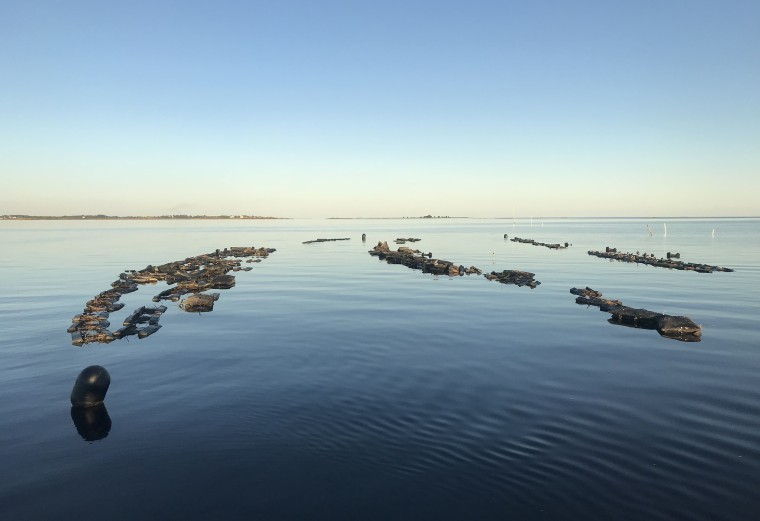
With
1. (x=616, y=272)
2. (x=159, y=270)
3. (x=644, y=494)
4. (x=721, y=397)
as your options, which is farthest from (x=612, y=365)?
(x=159, y=270)

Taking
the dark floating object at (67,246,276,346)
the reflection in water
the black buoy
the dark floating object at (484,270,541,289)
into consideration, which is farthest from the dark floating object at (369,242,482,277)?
the reflection in water

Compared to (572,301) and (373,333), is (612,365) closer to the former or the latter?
(373,333)

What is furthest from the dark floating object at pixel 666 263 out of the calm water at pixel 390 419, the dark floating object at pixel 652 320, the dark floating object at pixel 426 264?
the dark floating object at pixel 652 320

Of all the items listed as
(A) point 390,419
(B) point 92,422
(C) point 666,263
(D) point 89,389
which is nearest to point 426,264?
(C) point 666,263

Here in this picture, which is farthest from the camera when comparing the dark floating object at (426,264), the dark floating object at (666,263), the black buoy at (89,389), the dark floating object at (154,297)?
the dark floating object at (426,264)

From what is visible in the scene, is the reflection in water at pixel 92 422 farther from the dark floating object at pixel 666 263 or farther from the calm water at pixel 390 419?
the dark floating object at pixel 666 263

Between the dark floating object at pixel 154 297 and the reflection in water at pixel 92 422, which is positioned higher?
the dark floating object at pixel 154 297
